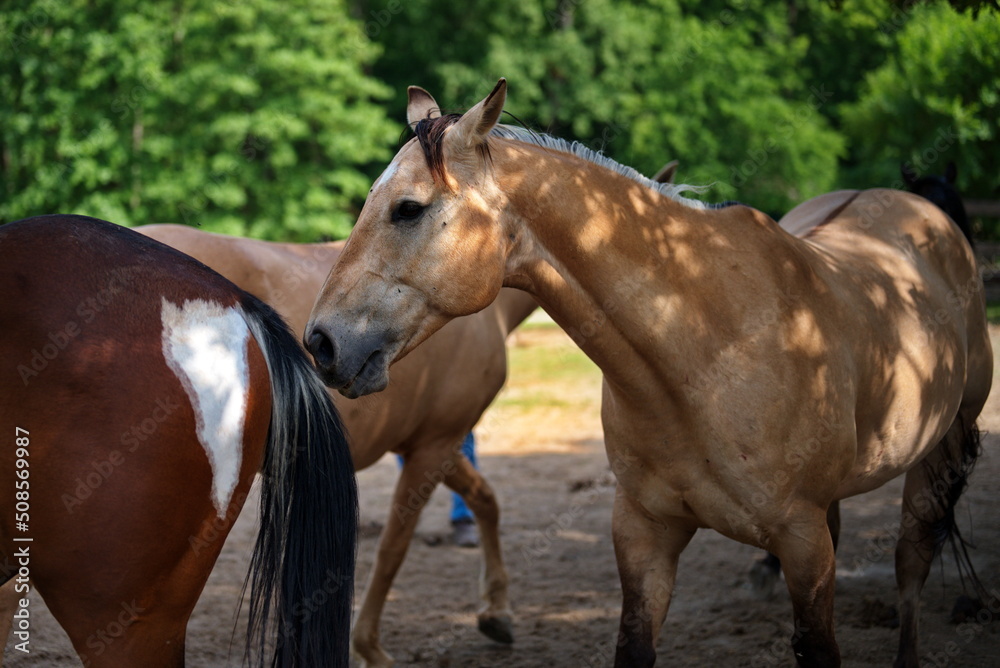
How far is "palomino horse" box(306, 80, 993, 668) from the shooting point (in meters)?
2.33

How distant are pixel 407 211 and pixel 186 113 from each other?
16128 millimetres

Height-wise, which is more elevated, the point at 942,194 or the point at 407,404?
the point at 942,194

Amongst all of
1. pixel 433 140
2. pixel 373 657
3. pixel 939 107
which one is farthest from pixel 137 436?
pixel 939 107

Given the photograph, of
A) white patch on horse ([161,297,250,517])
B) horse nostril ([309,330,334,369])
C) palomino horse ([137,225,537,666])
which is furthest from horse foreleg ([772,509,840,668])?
palomino horse ([137,225,537,666])

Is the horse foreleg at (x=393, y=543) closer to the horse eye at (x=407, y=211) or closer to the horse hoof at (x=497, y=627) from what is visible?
the horse hoof at (x=497, y=627)

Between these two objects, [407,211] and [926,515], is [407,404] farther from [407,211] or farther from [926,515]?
[926,515]

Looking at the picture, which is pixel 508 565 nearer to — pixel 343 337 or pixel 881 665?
pixel 881 665

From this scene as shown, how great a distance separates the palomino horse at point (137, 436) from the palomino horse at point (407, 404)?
4.58ft

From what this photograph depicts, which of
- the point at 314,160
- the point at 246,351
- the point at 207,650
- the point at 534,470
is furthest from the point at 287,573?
the point at 314,160

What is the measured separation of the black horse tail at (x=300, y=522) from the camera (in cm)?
229

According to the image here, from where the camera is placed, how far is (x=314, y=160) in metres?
19.0

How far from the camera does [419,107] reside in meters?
2.83

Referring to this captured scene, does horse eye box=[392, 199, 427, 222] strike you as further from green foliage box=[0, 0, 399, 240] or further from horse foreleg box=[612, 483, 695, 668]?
green foliage box=[0, 0, 399, 240]

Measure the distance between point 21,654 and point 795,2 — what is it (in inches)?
1113
